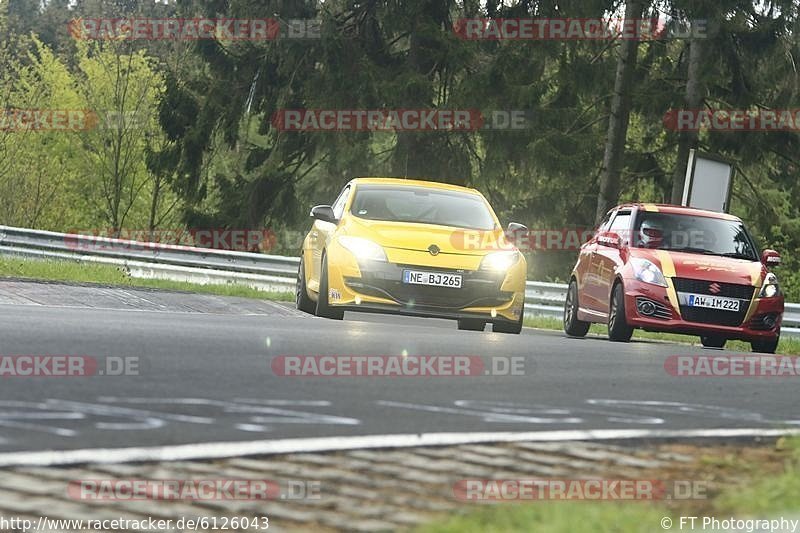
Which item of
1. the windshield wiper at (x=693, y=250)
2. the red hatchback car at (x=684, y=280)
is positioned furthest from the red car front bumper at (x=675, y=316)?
the windshield wiper at (x=693, y=250)

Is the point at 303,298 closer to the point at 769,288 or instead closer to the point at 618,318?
the point at 618,318

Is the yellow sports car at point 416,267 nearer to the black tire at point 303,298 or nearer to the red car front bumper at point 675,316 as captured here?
the black tire at point 303,298

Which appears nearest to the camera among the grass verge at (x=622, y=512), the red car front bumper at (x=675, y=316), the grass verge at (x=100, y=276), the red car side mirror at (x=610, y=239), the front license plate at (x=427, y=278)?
the grass verge at (x=622, y=512)

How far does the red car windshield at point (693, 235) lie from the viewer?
17656 millimetres

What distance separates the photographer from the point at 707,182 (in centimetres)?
2502

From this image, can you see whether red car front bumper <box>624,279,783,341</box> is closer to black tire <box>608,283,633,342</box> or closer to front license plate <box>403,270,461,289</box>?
black tire <box>608,283,633,342</box>

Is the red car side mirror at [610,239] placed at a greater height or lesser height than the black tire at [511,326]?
greater

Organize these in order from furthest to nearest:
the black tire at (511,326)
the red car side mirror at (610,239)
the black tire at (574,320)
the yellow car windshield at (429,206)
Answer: the black tire at (574,320)
the red car side mirror at (610,239)
the yellow car windshield at (429,206)
the black tire at (511,326)

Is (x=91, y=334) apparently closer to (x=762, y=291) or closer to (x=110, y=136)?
(x=762, y=291)

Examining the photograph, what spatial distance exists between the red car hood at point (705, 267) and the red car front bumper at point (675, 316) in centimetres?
25

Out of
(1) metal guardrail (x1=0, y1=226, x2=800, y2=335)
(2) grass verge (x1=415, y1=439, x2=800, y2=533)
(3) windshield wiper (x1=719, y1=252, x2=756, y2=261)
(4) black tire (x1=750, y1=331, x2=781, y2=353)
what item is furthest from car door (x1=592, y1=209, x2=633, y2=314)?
(2) grass verge (x1=415, y1=439, x2=800, y2=533)

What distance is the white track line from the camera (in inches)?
242

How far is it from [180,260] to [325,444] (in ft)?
64.7

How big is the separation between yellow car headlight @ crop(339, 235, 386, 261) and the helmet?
374 centimetres
